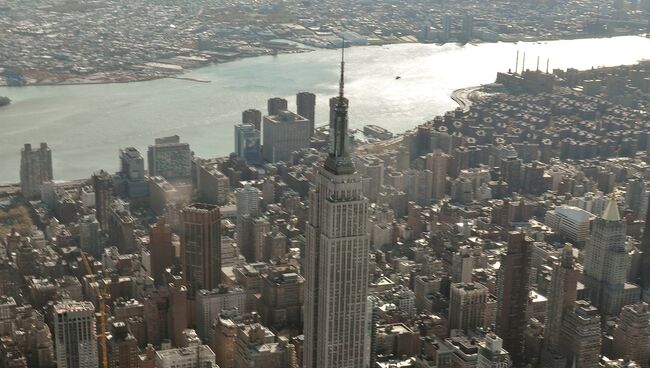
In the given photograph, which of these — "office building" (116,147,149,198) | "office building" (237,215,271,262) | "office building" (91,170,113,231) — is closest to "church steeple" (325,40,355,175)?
"office building" (237,215,271,262)

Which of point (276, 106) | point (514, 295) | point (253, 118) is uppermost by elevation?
point (276, 106)

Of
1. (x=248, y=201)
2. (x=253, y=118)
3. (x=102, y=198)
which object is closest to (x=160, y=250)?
(x=248, y=201)

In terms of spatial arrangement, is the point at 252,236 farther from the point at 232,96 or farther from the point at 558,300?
the point at 232,96

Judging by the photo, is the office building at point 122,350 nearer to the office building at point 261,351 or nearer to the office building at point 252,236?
the office building at point 261,351

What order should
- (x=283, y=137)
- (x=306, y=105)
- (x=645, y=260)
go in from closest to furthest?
1. (x=645, y=260)
2. (x=283, y=137)
3. (x=306, y=105)

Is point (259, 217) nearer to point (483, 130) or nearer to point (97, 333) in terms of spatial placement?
point (97, 333)

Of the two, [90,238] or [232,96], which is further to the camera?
[232,96]
